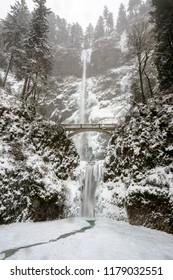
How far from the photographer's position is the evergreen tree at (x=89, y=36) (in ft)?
246

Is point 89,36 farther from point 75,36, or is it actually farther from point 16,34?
point 16,34

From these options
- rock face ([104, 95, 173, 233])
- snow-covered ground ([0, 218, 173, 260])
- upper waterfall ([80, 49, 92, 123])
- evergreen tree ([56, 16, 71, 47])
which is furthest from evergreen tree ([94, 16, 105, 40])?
snow-covered ground ([0, 218, 173, 260])

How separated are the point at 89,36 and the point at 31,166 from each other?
7380 cm

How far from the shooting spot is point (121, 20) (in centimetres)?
7388

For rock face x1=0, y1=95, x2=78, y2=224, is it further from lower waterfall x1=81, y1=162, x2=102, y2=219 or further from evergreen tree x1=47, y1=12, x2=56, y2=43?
evergreen tree x1=47, y1=12, x2=56, y2=43

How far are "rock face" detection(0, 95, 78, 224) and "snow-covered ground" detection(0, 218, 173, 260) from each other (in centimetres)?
141

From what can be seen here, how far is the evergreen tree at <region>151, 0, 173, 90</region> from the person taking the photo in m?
18.6

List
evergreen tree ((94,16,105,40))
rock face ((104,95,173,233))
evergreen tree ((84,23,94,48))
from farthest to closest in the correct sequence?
evergreen tree ((84,23,94,48)), evergreen tree ((94,16,105,40)), rock face ((104,95,173,233))

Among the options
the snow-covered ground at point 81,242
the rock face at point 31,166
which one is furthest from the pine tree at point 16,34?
the snow-covered ground at point 81,242

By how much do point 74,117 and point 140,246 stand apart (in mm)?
37408

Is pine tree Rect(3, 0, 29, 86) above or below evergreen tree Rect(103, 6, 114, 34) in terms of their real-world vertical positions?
below

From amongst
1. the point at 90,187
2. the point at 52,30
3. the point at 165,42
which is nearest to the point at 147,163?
the point at 90,187

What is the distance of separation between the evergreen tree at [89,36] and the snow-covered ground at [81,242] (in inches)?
2810

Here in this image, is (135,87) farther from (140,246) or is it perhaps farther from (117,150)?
(140,246)
